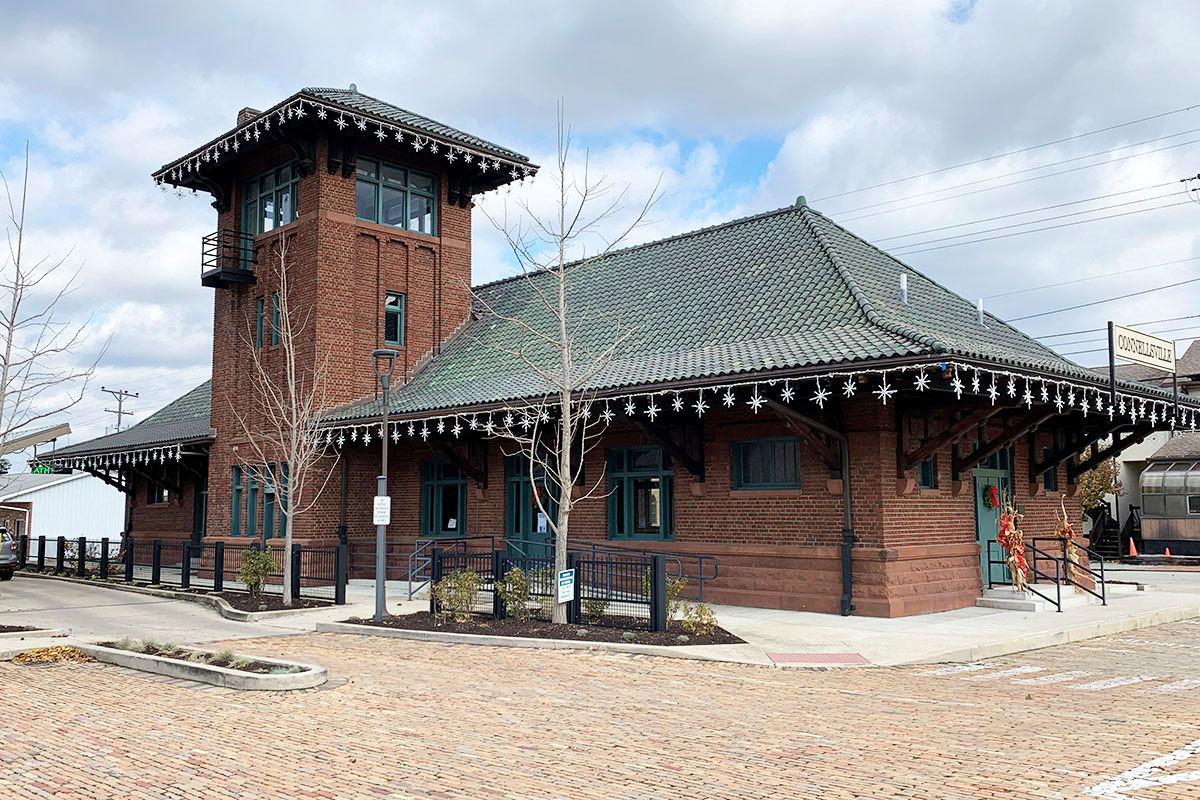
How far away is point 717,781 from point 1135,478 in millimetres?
44342

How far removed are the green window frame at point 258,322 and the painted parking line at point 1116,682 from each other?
68.7ft

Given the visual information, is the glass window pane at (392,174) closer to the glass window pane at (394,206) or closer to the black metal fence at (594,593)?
the glass window pane at (394,206)

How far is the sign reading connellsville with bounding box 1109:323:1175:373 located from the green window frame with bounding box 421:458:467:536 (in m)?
13.2

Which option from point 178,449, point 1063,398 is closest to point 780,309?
point 1063,398

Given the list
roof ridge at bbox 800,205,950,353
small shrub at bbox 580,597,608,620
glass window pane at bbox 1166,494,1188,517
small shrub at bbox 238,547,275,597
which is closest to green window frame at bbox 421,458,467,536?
small shrub at bbox 238,547,275,597

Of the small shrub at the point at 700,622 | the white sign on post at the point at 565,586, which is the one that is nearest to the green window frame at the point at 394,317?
the white sign on post at the point at 565,586

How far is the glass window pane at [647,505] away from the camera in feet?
63.3

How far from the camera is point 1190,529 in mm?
39500

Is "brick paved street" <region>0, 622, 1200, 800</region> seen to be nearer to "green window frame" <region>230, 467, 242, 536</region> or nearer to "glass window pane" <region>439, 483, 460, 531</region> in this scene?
"glass window pane" <region>439, 483, 460, 531</region>

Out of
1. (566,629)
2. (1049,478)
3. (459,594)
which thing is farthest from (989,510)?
(459,594)

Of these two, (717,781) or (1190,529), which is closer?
(717,781)

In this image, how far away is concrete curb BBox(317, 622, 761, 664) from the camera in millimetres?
12555

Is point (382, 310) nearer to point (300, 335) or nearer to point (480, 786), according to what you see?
point (300, 335)

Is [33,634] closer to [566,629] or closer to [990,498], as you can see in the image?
[566,629]
